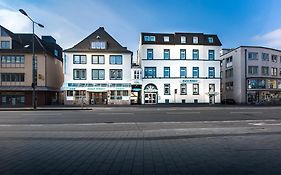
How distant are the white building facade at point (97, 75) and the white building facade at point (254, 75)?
26207mm

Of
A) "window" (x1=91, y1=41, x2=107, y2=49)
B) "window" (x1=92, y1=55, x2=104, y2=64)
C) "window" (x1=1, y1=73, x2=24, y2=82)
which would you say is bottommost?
"window" (x1=1, y1=73, x2=24, y2=82)

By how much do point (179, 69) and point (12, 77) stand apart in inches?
1240

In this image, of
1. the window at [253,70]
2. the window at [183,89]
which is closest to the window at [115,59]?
the window at [183,89]

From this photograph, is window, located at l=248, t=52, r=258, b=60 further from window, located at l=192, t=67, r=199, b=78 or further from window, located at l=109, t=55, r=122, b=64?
window, located at l=109, t=55, r=122, b=64

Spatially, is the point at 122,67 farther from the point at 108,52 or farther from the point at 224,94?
the point at 224,94

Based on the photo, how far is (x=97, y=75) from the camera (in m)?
45.4

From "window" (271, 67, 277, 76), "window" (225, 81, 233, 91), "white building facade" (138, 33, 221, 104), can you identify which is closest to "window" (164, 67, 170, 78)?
"white building facade" (138, 33, 221, 104)

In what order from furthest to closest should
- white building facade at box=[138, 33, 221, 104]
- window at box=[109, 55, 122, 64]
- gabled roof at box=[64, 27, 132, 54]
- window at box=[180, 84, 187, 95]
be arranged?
window at box=[180, 84, 187, 95] < white building facade at box=[138, 33, 221, 104] < window at box=[109, 55, 122, 64] < gabled roof at box=[64, 27, 132, 54]

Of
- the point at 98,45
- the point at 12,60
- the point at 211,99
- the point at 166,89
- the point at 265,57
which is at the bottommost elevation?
the point at 211,99

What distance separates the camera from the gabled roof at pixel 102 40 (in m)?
45.4

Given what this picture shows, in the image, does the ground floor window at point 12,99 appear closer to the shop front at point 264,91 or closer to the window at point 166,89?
the window at point 166,89

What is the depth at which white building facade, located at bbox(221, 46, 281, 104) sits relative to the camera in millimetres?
53500

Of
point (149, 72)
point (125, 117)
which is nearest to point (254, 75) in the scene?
point (149, 72)

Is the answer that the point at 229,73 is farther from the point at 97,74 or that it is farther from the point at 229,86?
the point at 97,74
